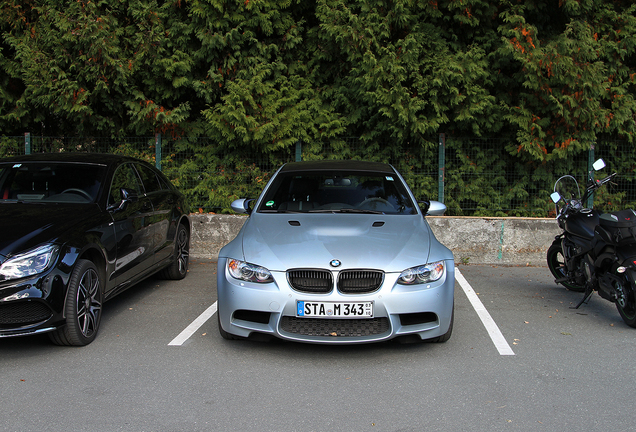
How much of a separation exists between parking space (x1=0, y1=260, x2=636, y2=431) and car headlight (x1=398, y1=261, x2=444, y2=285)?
2.08 feet

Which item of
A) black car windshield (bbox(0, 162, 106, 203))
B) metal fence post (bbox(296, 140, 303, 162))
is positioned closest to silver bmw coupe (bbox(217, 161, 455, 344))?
black car windshield (bbox(0, 162, 106, 203))

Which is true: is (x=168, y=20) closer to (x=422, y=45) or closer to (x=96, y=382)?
(x=422, y=45)

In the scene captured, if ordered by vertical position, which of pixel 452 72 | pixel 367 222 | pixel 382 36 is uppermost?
pixel 382 36

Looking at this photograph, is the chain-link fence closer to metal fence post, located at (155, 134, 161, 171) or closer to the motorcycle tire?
metal fence post, located at (155, 134, 161, 171)

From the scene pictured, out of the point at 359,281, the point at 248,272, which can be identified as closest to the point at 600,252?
the point at 359,281

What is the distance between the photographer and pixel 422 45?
960cm

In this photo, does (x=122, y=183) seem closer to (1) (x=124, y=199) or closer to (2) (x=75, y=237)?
(1) (x=124, y=199)

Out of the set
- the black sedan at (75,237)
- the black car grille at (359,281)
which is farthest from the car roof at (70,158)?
the black car grille at (359,281)

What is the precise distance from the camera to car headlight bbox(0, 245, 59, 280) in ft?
13.2

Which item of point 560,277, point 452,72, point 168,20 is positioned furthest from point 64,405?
point 168,20

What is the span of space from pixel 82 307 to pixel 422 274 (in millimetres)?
2799

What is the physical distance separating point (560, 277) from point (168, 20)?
8157mm

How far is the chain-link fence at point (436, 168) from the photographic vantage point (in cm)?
991

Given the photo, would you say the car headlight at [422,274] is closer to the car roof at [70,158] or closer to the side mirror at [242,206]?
the side mirror at [242,206]
